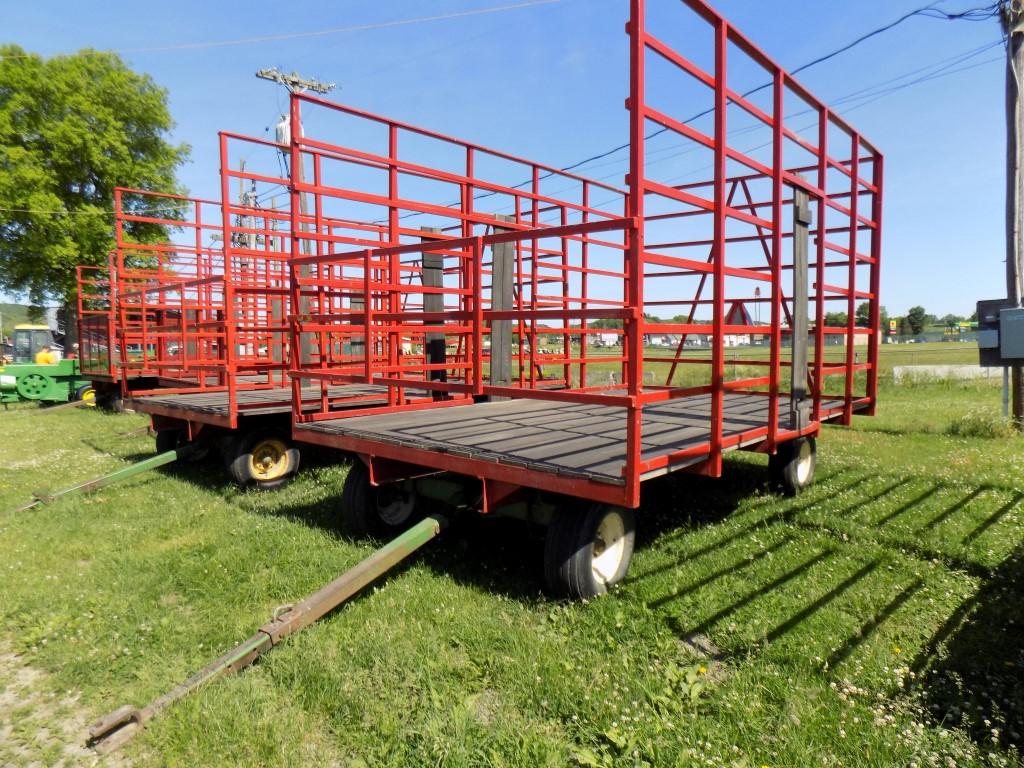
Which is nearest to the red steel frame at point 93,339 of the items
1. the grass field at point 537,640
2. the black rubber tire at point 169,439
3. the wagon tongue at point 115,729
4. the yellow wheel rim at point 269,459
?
the black rubber tire at point 169,439

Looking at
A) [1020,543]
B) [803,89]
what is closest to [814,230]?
[803,89]

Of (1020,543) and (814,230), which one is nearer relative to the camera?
(1020,543)

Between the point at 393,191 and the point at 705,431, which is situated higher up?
the point at 393,191

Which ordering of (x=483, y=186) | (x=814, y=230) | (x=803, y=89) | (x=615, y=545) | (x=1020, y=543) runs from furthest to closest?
1. (x=483, y=186)
2. (x=814, y=230)
3. (x=803, y=89)
4. (x=1020, y=543)
5. (x=615, y=545)

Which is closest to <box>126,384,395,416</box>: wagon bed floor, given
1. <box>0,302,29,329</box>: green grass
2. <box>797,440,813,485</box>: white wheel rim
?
<box>797,440,813,485</box>: white wheel rim

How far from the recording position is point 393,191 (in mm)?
6031

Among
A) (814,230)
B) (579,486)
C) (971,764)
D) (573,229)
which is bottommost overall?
(971,764)

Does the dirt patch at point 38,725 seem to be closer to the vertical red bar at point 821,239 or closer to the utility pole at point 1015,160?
the vertical red bar at point 821,239

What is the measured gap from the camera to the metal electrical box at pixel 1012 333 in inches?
165

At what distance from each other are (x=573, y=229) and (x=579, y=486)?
1348 mm

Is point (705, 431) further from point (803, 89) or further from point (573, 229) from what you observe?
point (803, 89)

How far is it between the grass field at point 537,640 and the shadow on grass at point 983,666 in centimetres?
1

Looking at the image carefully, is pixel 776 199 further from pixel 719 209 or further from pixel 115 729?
pixel 115 729

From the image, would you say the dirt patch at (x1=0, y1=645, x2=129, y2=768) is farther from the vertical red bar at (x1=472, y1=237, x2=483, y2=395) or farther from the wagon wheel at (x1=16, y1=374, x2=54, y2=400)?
the wagon wheel at (x1=16, y1=374, x2=54, y2=400)
